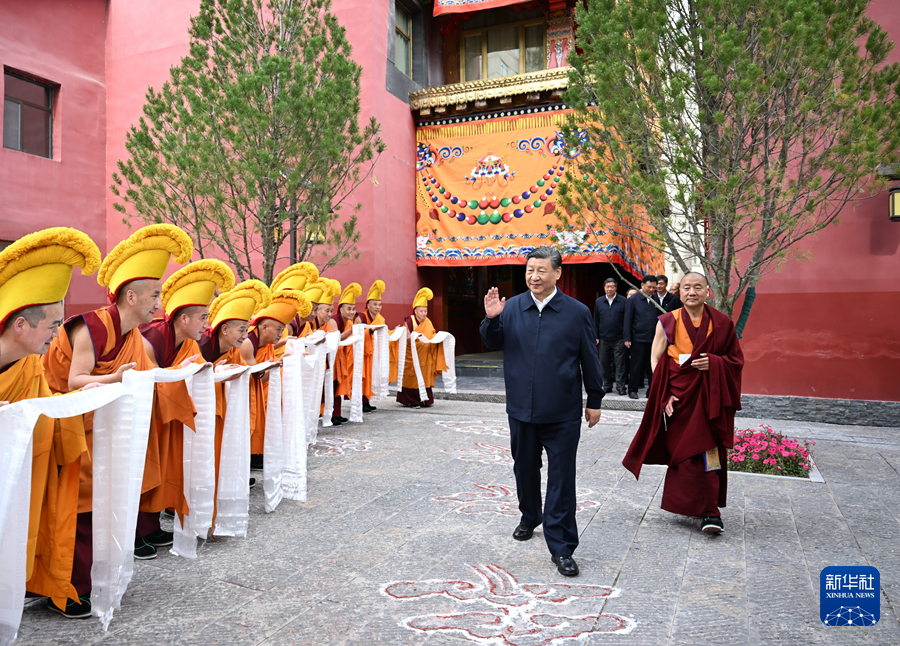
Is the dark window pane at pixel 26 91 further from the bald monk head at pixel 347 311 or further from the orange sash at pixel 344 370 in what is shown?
the orange sash at pixel 344 370

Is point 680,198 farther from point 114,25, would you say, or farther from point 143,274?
point 114,25

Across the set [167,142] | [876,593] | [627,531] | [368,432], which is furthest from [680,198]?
[167,142]

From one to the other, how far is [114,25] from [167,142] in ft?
20.0

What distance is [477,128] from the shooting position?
11.7 meters

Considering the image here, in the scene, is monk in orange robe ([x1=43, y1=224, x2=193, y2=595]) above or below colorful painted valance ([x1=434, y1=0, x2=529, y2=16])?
below

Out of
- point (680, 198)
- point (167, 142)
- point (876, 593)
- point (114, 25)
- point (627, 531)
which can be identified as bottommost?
point (627, 531)

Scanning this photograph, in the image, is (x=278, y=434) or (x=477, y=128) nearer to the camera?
(x=278, y=434)

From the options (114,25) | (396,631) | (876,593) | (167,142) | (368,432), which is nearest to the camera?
(876,593)

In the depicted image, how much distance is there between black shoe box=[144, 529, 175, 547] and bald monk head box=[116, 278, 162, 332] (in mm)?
1240

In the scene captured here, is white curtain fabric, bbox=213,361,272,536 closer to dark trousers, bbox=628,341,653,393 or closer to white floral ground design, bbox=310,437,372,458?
white floral ground design, bbox=310,437,372,458

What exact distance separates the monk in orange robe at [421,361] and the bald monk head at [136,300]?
5983 millimetres

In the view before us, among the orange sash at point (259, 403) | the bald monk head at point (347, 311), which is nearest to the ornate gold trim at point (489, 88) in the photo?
the bald monk head at point (347, 311)

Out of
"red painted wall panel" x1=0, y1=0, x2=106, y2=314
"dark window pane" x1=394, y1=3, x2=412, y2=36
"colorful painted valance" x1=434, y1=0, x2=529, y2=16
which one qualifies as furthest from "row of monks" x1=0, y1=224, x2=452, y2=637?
"dark window pane" x1=394, y1=3, x2=412, y2=36

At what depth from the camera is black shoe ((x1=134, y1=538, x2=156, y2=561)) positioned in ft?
11.5
